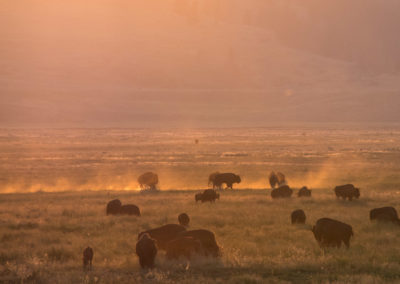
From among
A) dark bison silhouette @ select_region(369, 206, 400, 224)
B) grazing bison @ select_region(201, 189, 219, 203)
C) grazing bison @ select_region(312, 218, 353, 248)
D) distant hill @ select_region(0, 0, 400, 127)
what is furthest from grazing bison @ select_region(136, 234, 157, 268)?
distant hill @ select_region(0, 0, 400, 127)

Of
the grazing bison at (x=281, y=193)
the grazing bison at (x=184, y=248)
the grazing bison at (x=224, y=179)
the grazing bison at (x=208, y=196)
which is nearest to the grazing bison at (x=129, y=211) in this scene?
the grazing bison at (x=208, y=196)

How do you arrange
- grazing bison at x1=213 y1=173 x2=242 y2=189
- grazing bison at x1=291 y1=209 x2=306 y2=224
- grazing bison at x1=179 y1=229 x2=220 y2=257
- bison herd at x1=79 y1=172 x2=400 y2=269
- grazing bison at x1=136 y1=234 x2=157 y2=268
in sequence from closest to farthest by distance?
grazing bison at x1=136 y1=234 x2=157 y2=268
bison herd at x1=79 y1=172 x2=400 y2=269
grazing bison at x1=179 y1=229 x2=220 y2=257
grazing bison at x1=291 y1=209 x2=306 y2=224
grazing bison at x1=213 y1=173 x2=242 y2=189

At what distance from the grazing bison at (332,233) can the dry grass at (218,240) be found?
1.19 ft

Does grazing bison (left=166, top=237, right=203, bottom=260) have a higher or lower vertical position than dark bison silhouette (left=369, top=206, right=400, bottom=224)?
lower

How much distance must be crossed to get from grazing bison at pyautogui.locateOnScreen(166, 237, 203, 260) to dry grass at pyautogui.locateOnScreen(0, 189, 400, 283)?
0.29 metres

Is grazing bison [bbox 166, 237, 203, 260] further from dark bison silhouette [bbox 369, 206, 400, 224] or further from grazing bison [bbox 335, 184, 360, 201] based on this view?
grazing bison [bbox 335, 184, 360, 201]

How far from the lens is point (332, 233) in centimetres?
1325

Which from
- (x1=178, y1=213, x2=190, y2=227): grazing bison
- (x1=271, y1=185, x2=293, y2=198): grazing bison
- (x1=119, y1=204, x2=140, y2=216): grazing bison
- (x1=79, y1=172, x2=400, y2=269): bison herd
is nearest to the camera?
(x1=79, y1=172, x2=400, y2=269): bison herd

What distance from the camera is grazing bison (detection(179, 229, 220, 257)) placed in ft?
40.3

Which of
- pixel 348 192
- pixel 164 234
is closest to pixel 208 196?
pixel 348 192

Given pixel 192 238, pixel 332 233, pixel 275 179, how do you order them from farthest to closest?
pixel 275 179
pixel 332 233
pixel 192 238

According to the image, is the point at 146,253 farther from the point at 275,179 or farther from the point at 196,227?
the point at 275,179

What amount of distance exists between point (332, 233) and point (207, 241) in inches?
133

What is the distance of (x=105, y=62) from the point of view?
176250mm
